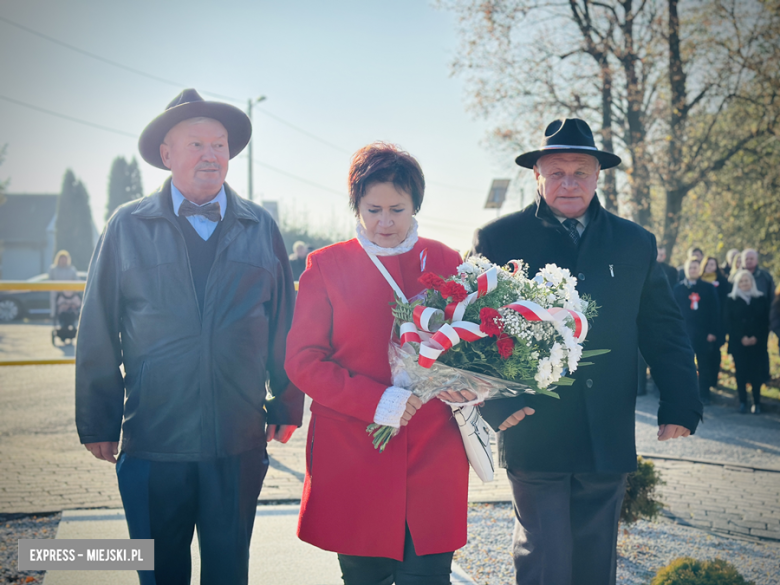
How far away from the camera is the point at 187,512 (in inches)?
105

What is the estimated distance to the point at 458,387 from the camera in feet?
7.63

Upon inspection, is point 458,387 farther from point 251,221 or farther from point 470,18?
point 470,18

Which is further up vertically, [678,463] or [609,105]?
[609,105]

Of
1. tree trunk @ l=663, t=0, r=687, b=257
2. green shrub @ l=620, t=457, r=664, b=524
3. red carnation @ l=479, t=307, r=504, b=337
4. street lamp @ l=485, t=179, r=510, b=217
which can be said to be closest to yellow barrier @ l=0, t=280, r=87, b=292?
green shrub @ l=620, t=457, r=664, b=524

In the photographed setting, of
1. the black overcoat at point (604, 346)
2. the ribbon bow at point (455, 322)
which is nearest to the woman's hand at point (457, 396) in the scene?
the ribbon bow at point (455, 322)

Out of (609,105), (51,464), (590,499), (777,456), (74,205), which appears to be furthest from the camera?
(74,205)

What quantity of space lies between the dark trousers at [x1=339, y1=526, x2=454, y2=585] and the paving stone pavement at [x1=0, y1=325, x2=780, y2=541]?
8.46 feet

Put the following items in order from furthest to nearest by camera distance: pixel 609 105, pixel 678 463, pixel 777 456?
pixel 609 105, pixel 777 456, pixel 678 463

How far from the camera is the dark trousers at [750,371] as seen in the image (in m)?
9.13

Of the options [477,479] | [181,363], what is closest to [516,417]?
[181,363]

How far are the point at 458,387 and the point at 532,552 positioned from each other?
3.19 ft

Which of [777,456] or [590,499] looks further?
[777,456]

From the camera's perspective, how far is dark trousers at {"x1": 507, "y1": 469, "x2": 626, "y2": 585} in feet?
8.93

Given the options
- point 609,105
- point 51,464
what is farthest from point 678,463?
point 609,105
